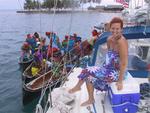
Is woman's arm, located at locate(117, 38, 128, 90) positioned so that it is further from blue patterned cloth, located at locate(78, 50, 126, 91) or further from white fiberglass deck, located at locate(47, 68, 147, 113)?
white fiberglass deck, located at locate(47, 68, 147, 113)

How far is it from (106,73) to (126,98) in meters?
0.53

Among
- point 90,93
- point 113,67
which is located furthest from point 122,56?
point 90,93

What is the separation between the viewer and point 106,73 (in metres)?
5.14

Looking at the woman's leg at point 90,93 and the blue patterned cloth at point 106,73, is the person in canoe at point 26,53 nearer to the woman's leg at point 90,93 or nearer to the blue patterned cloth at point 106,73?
the woman's leg at point 90,93

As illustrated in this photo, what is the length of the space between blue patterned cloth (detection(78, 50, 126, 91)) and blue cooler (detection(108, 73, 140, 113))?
0.67ft

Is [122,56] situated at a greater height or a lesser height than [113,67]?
greater

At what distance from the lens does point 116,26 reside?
5.04 m

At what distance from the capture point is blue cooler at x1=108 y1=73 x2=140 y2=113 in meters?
4.84

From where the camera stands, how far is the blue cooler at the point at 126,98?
15.9 ft

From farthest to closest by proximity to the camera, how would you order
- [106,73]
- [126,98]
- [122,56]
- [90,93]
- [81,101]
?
[81,101], [90,93], [106,73], [122,56], [126,98]

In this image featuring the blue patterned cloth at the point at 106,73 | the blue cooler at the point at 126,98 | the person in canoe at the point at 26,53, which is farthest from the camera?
the person in canoe at the point at 26,53

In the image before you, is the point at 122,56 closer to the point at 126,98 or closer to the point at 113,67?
the point at 113,67

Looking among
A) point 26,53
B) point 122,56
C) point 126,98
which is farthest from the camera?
point 26,53

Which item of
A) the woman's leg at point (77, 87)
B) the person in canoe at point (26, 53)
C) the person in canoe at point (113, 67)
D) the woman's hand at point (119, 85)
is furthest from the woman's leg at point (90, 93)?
the person in canoe at point (26, 53)
